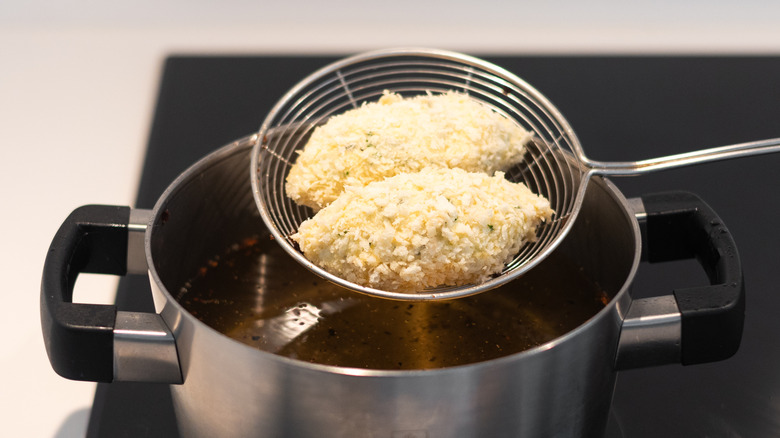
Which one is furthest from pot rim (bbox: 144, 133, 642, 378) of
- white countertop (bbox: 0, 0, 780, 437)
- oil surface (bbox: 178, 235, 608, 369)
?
white countertop (bbox: 0, 0, 780, 437)

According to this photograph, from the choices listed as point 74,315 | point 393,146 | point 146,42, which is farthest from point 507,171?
point 146,42

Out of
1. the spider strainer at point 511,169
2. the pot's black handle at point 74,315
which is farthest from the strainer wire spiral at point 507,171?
the pot's black handle at point 74,315

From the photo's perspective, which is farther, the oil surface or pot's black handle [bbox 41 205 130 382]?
the oil surface

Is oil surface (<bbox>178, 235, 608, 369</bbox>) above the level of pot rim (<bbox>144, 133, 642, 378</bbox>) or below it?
below

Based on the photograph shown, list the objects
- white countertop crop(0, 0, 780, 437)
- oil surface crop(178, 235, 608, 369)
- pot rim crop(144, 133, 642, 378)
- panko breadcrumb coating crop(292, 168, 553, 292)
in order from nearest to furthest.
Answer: pot rim crop(144, 133, 642, 378) < panko breadcrumb coating crop(292, 168, 553, 292) < oil surface crop(178, 235, 608, 369) < white countertop crop(0, 0, 780, 437)

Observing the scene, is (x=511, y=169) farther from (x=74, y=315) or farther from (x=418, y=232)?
(x=74, y=315)

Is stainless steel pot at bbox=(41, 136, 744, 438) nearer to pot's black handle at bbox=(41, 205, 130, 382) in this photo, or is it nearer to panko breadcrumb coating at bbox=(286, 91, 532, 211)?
pot's black handle at bbox=(41, 205, 130, 382)

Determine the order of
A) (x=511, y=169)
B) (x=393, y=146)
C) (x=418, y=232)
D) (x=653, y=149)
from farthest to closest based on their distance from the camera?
(x=653, y=149) < (x=511, y=169) < (x=393, y=146) < (x=418, y=232)
